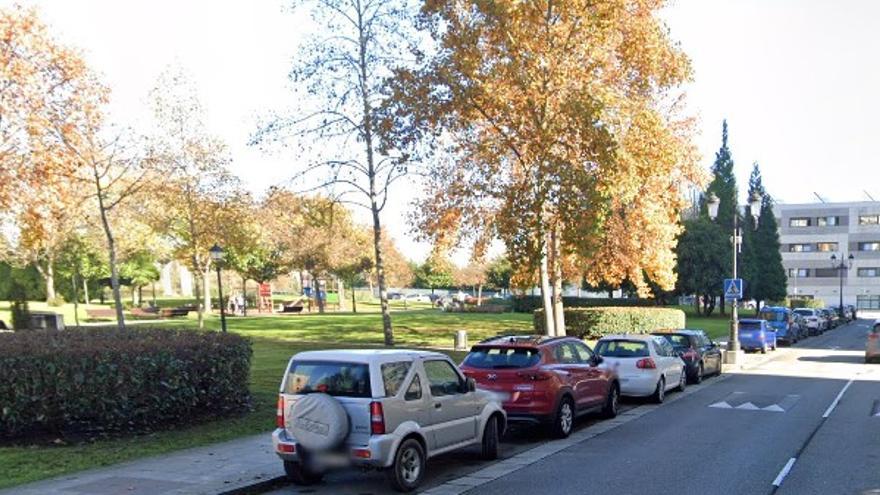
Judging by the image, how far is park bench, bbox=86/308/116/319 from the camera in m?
49.6

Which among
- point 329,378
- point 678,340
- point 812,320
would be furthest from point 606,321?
point 329,378

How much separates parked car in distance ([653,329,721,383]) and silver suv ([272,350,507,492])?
494 inches

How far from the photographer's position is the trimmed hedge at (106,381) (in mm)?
10227

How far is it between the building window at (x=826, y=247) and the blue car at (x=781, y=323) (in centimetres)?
7938

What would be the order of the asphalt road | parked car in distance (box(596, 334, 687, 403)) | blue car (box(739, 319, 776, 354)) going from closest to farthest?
the asphalt road → parked car in distance (box(596, 334, 687, 403)) → blue car (box(739, 319, 776, 354))

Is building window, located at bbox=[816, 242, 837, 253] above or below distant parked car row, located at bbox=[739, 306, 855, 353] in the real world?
above

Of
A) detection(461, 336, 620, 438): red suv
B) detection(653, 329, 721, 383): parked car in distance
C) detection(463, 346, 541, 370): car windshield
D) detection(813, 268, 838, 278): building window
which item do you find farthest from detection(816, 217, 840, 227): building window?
detection(463, 346, 541, 370): car windshield

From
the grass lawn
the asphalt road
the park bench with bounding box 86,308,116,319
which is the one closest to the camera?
the asphalt road

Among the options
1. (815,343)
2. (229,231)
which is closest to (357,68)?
(229,231)

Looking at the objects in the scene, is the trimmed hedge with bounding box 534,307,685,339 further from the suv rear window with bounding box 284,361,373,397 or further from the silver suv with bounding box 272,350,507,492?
the suv rear window with bounding box 284,361,373,397

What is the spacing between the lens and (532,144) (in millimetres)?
21062

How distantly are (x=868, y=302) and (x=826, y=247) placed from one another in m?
9.52

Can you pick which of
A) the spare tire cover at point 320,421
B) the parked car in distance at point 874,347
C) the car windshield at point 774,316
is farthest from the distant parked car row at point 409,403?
the car windshield at point 774,316

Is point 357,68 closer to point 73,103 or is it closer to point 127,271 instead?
point 73,103
